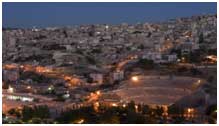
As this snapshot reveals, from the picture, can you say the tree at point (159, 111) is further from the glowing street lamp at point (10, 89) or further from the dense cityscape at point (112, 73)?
the glowing street lamp at point (10, 89)

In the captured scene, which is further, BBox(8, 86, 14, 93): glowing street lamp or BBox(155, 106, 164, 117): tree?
BBox(8, 86, 14, 93): glowing street lamp

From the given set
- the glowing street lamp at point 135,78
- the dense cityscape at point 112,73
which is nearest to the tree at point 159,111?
the dense cityscape at point 112,73

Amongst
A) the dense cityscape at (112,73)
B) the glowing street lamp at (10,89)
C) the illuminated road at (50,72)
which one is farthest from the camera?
the illuminated road at (50,72)

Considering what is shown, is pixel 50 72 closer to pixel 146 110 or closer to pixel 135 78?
pixel 135 78

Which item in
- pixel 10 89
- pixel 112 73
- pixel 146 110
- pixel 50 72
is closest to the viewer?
pixel 146 110

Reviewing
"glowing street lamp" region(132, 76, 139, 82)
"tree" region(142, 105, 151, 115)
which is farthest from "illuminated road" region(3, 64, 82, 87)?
"tree" region(142, 105, 151, 115)

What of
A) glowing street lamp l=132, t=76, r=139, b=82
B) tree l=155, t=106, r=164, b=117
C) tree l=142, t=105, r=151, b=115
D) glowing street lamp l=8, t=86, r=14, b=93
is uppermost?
glowing street lamp l=8, t=86, r=14, b=93

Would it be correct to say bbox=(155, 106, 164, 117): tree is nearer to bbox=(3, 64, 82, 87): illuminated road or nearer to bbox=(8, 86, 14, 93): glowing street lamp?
bbox=(3, 64, 82, 87): illuminated road

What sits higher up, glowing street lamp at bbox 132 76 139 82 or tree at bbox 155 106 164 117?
glowing street lamp at bbox 132 76 139 82

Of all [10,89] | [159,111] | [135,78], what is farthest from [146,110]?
[10,89]
